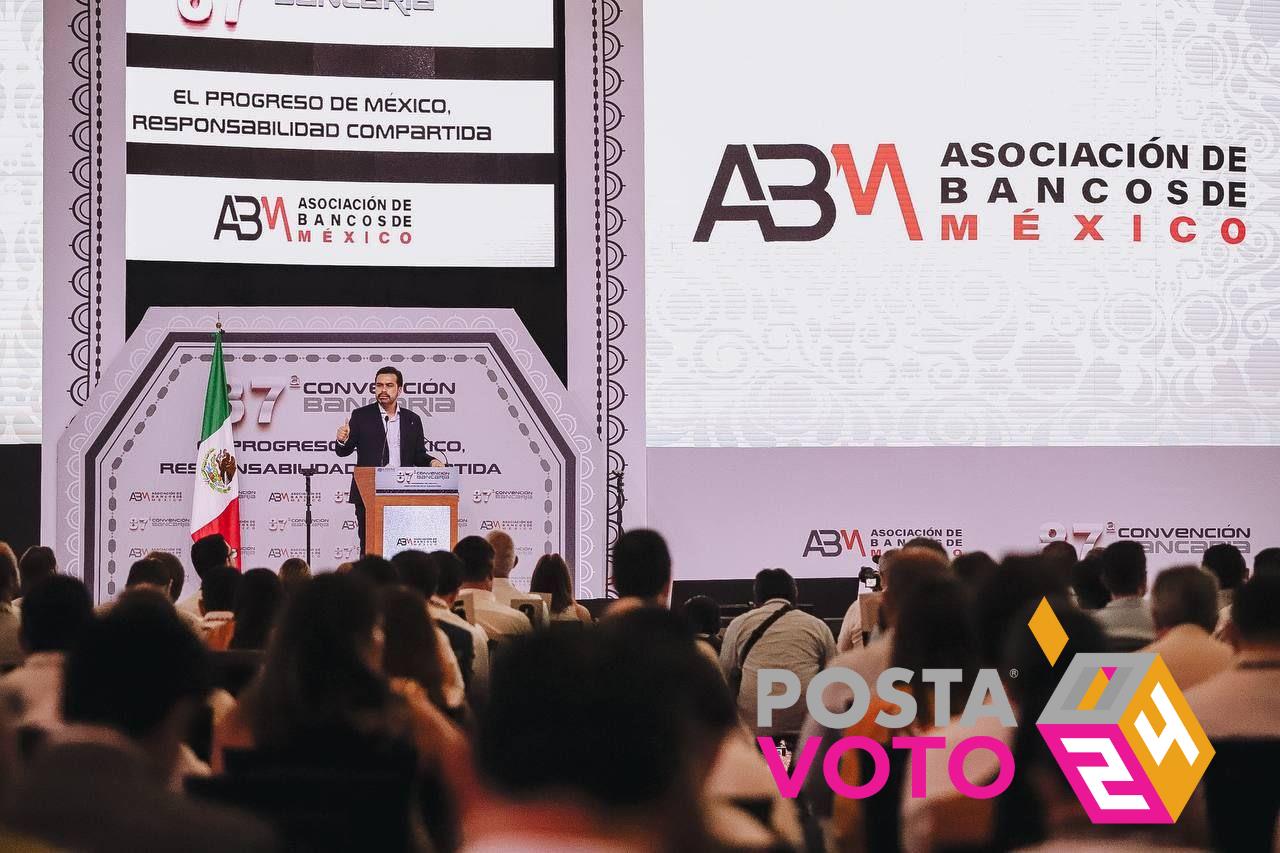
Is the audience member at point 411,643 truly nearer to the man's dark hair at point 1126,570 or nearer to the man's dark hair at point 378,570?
the man's dark hair at point 378,570

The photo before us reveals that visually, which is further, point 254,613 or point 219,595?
point 219,595

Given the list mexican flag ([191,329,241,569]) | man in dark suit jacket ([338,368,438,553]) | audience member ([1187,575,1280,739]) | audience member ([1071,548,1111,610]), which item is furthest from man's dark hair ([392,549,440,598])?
mexican flag ([191,329,241,569])

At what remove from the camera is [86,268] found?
866 cm

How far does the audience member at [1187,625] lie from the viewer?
3170 mm

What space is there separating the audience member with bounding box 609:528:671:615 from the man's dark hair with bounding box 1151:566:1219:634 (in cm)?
132

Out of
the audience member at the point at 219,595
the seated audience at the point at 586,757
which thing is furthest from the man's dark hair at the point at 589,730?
the audience member at the point at 219,595

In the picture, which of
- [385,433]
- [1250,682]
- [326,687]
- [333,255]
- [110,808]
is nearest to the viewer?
[110,808]

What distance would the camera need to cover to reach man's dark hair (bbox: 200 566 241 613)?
15.1 feet

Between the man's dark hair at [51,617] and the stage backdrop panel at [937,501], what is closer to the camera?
the man's dark hair at [51,617]

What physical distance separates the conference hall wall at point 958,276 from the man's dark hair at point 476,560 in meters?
3.99

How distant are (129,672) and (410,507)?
521cm

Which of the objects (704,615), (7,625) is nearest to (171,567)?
(7,625)

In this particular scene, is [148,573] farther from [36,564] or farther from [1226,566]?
[1226,566]

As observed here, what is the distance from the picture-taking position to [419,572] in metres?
4.03
